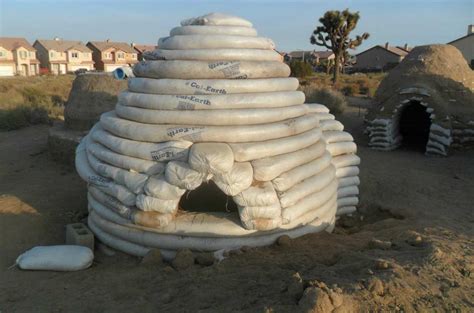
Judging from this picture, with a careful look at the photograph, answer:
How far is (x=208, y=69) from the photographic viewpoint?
499 centimetres

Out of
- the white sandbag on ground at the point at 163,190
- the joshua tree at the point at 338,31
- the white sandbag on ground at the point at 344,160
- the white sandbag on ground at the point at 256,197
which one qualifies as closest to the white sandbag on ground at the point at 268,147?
the white sandbag on ground at the point at 256,197

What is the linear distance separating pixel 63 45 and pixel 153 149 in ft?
176

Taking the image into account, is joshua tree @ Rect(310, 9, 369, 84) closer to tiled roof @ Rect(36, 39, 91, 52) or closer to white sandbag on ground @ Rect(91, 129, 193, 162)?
white sandbag on ground @ Rect(91, 129, 193, 162)

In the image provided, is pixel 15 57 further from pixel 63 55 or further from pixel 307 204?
pixel 307 204

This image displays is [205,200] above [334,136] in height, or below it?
below

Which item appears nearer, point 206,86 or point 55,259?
point 55,259

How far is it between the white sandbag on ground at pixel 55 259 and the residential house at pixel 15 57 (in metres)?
49.4

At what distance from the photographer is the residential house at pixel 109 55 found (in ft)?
171

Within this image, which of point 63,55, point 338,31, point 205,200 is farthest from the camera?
point 63,55

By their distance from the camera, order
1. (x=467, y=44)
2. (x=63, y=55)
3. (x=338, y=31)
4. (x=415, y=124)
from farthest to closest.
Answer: (x=63, y=55)
(x=467, y=44)
(x=338, y=31)
(x=415, y=124)

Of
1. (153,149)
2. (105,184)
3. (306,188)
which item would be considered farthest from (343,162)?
(105,184)

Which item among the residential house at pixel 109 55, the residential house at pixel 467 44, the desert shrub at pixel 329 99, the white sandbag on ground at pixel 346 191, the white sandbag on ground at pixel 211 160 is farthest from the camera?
the residential house at pixel 109 55

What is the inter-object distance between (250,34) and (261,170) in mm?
1902

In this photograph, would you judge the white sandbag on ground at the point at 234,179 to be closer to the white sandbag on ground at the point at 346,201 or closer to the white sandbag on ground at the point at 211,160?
the white sandbag on ground at the point at 211,160
